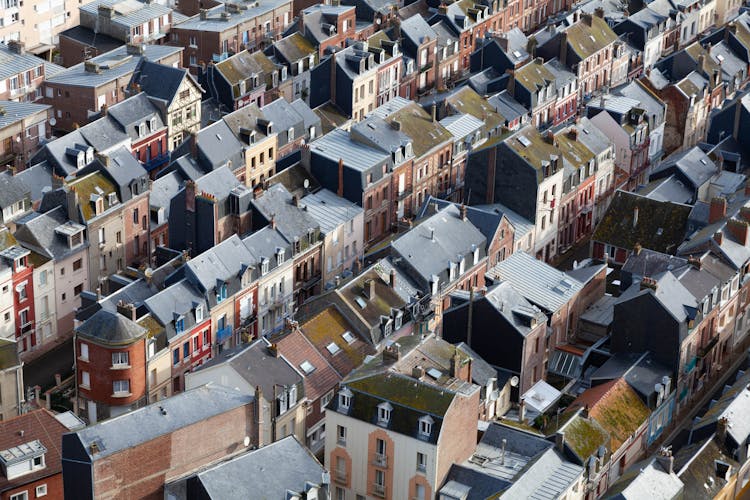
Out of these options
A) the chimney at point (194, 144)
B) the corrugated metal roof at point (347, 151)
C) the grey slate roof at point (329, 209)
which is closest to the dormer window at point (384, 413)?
the grey slate roof at point (329, 209)

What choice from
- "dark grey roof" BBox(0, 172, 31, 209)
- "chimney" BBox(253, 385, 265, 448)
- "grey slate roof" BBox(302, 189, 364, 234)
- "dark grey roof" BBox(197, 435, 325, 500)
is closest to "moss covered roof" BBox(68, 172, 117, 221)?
"dark grey roof" BBox(0, 172, 31, 209)

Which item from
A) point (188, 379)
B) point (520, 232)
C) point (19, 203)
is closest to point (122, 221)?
point (19, 203)

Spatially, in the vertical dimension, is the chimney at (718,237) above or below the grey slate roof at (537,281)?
above

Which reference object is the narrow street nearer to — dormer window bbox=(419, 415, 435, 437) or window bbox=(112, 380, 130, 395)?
window bbox=(112, 380, 130, 395)

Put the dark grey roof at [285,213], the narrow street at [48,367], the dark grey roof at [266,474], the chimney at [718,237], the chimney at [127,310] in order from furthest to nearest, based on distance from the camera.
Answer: the dark grey roof at [285,213] < the chimney at [718,237] < the narrow street at [48,367] < the chimney at [127,310] < the dark grey roof at [266,474]

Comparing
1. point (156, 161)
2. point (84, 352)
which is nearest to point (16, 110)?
point (156, 161)

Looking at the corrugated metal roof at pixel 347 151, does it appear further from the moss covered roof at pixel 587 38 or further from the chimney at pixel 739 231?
the moss covered roof at pixel 587 38
